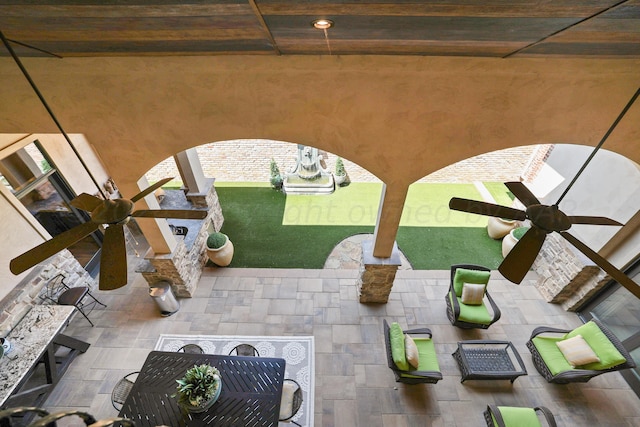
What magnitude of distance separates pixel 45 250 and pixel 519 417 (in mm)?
5099

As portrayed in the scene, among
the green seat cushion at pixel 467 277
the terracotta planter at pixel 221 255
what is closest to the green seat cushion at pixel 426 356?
the green seat cushion at pixel 467 277

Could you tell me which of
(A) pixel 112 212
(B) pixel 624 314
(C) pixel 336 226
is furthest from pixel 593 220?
(C) pixel 336 226

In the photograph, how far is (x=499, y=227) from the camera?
654cm

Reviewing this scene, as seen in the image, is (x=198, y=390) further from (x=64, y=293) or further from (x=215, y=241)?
(x=64, y=293)

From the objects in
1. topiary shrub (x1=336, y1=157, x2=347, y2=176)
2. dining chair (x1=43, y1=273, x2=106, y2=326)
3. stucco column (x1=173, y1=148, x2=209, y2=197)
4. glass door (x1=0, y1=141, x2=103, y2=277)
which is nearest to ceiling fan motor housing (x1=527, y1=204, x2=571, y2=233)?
stucco column (x1=173, y1=148, x2=209, y2=197)

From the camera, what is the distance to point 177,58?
280 centimetres

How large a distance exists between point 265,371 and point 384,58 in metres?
3.84

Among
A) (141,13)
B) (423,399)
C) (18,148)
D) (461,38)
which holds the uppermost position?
(141,13)

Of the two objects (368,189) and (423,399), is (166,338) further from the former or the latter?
(368,189)

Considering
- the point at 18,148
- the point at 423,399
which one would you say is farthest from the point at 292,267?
the point at 18,148

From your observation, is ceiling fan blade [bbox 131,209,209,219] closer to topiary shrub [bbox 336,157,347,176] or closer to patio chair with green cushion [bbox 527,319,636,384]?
patio chair with green cushion [bbox 527,319,636,384]

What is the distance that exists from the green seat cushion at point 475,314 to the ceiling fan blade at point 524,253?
10.6 ft

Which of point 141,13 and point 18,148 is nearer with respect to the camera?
point 141,13

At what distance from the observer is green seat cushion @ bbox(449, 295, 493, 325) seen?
15.8 ft
